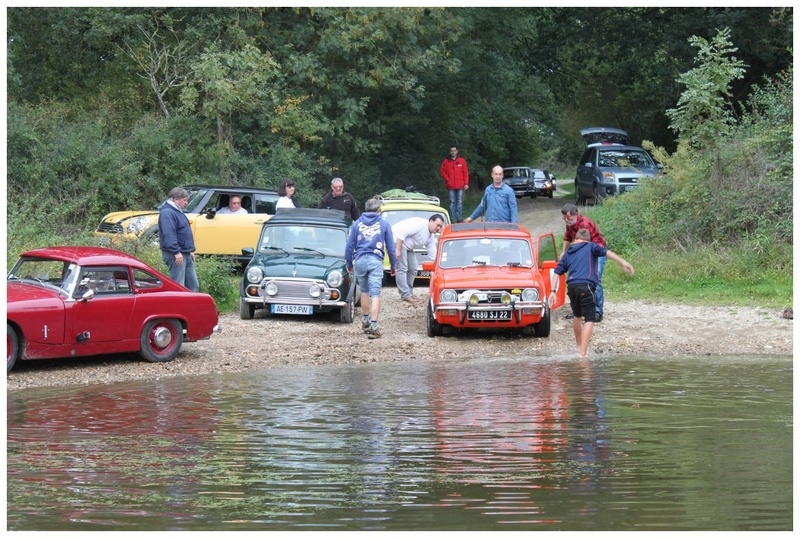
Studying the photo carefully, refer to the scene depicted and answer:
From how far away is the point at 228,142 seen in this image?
28.3m

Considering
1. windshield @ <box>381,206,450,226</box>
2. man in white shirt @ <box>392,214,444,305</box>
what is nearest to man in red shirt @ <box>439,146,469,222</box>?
windshield @ <box>381,206,450,226</box>

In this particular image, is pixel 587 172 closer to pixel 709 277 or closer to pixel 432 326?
pixel 709 277

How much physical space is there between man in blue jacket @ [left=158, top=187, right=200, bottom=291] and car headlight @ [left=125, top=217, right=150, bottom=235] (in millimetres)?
3992

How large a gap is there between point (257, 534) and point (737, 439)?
4250mm

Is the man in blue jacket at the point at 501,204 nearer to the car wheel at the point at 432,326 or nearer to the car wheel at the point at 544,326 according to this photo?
the car wheel at the point at 544,326

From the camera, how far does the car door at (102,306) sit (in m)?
12.3

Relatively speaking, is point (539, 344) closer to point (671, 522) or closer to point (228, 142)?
point (671, 522)

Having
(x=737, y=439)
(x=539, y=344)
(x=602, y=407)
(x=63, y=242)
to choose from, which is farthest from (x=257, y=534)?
(x=63, y=242)

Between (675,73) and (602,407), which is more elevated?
(675,73)

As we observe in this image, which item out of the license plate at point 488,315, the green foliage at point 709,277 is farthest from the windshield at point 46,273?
the green foliage at point 709,277

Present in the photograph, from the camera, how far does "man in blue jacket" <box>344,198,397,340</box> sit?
15.6 metres

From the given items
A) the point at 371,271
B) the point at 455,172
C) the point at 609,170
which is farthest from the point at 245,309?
the point at 609,170

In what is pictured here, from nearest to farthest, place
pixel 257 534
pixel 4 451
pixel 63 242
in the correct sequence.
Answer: pixel 257 534 < pixel 4 451 < pixel 63 242

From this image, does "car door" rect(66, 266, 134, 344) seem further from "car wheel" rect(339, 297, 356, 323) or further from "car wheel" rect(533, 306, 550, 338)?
"car wheel" rect(533, 306, 550, 338)
